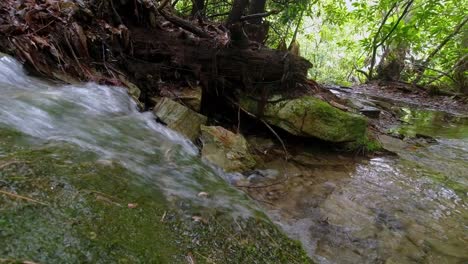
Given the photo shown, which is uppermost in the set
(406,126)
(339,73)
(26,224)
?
(26,224)

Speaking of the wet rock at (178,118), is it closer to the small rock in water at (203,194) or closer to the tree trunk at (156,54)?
the tree trunk at (156,54)

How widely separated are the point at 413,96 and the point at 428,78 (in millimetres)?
1741

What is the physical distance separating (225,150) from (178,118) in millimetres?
642

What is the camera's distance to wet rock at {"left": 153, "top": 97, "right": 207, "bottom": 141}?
12.2 ft

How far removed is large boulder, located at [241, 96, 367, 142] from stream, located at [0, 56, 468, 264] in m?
0.30

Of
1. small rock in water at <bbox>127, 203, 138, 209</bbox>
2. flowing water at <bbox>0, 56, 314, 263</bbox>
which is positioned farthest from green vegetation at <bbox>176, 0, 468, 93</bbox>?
small rock in water at <bbox>127, 203, 138, 209</bbox>

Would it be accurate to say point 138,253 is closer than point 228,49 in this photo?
Yes

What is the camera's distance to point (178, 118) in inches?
148

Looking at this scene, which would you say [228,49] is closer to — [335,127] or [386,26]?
[335,127]

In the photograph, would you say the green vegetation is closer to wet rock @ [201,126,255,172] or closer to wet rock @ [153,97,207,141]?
wet rock @ [153,97,207,141]

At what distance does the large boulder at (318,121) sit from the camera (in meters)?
4.35

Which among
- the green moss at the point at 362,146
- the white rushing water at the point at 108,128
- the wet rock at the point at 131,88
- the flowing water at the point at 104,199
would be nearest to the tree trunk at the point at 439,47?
Result: the green moss at the point at 362,146

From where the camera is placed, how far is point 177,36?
14.7 ft

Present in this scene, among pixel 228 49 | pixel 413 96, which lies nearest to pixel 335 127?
pixel 228 49
